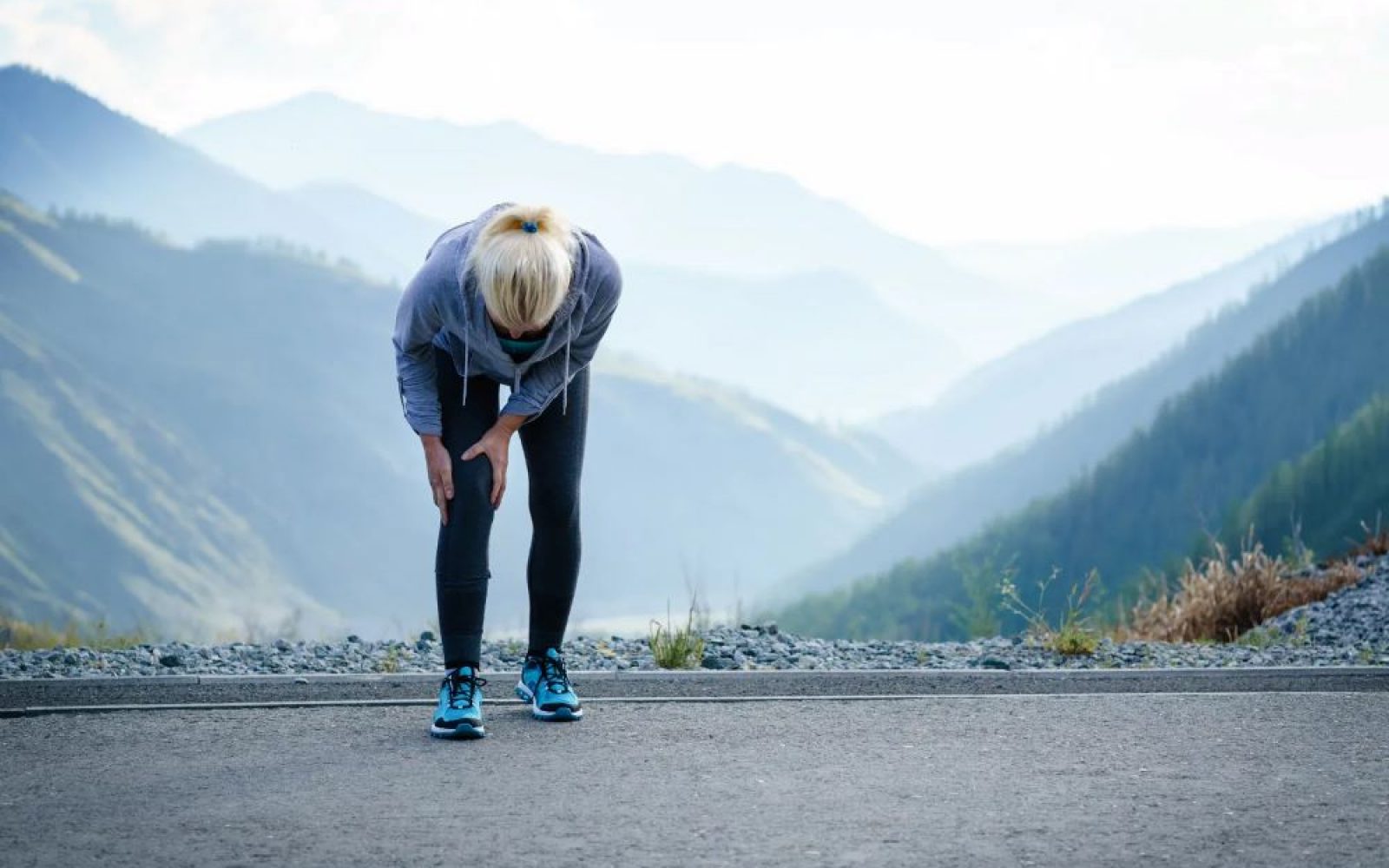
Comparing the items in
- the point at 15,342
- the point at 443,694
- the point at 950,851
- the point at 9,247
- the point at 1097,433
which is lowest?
the point at 950,851

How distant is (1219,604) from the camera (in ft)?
35.1

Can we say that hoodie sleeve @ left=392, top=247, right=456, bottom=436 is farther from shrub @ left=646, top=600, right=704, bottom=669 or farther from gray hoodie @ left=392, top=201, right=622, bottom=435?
shrub @ left=646, top=600, right=704, bottom=669

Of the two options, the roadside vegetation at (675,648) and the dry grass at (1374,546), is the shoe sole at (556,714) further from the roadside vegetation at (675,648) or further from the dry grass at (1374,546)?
the dry grass at (1374,546)

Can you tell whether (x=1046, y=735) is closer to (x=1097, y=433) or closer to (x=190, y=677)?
(x=190, y=677)

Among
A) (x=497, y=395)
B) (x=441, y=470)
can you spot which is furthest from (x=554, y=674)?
(x=497, y=395)

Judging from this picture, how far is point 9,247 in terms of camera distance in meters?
196

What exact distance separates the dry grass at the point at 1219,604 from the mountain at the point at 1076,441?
415 ft

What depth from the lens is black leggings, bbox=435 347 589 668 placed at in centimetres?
525

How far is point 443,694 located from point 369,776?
2.22ft

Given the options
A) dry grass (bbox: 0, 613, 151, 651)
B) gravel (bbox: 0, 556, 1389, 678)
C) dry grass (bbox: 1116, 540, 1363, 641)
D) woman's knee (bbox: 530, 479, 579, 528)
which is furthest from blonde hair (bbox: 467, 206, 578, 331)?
dry grass (bbox: 1116, 540, 1363, 641)

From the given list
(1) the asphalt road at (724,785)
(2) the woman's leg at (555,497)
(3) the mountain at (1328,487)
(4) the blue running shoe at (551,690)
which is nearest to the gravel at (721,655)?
(1) the asphalt road at (724,785)

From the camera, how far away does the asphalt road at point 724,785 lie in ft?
12.8

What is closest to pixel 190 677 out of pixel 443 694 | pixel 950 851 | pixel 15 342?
pixel 443 694

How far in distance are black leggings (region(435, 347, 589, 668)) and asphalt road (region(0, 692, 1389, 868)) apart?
1.32ft
